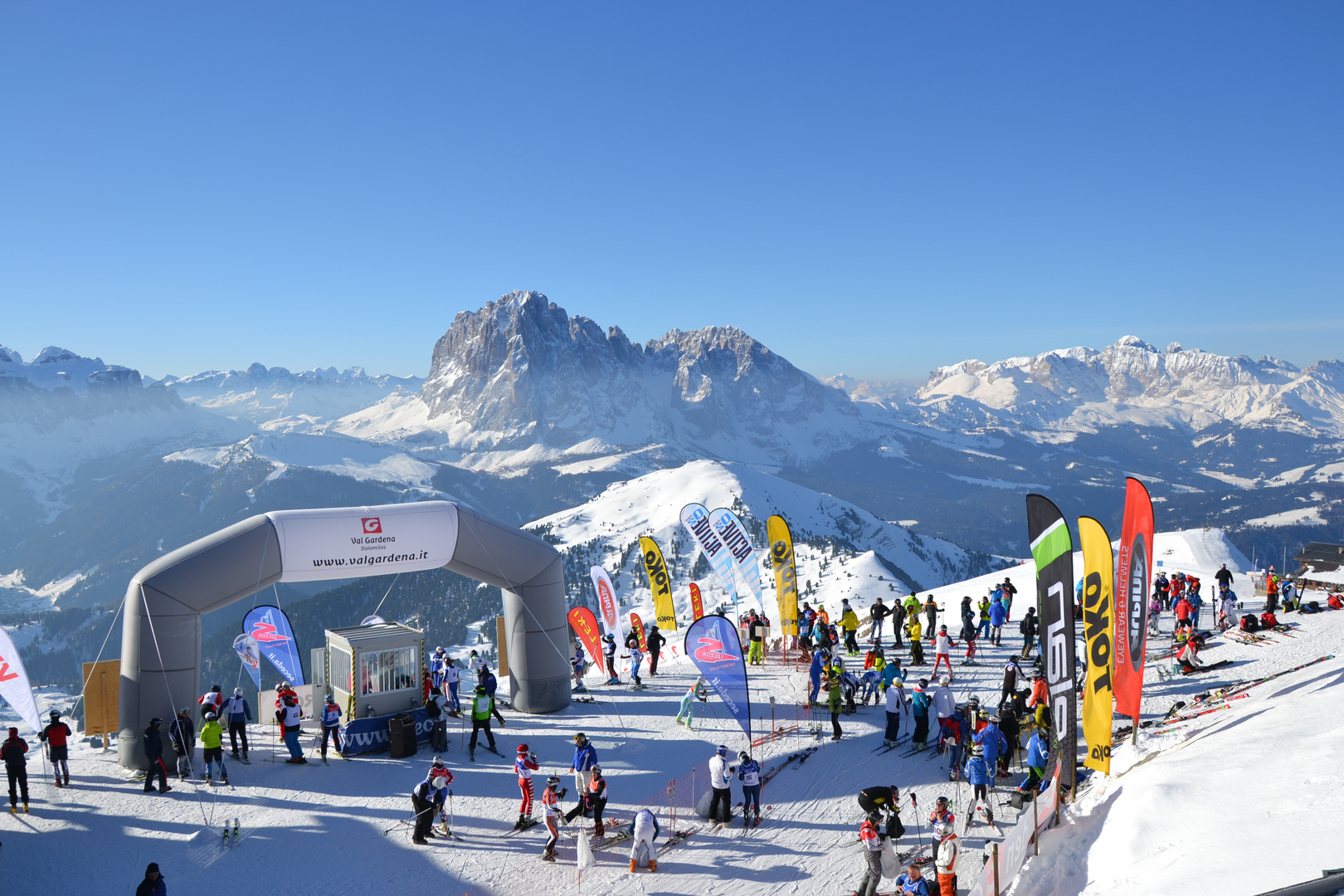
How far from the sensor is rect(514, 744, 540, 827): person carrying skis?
1355cm

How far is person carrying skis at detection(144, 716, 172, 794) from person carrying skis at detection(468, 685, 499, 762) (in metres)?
6.07

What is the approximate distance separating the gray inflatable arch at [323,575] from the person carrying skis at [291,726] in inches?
82.9

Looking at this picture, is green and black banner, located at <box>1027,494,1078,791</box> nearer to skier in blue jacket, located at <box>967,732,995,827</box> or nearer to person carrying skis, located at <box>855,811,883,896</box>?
skier in blue jacket, located at <box>967,732,995,827</box>

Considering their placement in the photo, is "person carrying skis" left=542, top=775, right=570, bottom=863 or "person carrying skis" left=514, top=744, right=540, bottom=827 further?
"person carrying skis" left=514, top=744, right=540, bottom=827

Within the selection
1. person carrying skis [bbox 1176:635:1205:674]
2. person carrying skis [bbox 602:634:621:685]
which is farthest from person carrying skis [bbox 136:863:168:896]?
person carrying skis [bbox 1176:635:1205:674]

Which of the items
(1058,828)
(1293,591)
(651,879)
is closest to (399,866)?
(651,879)

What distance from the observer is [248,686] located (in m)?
124

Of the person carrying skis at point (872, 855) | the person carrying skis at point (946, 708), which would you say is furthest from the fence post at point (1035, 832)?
the person carrying skis at point (946, 708)

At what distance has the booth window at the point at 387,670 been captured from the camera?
1781cm

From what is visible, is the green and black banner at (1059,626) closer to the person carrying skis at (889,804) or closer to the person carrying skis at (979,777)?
the person carrying skis at (979,777)

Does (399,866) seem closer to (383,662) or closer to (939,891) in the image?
(383,662)

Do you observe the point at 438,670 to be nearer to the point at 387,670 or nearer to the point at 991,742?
the point at 387,670

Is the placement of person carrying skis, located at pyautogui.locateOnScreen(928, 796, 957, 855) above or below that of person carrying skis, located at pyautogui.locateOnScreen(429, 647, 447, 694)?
below

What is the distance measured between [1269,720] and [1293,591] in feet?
66.3
